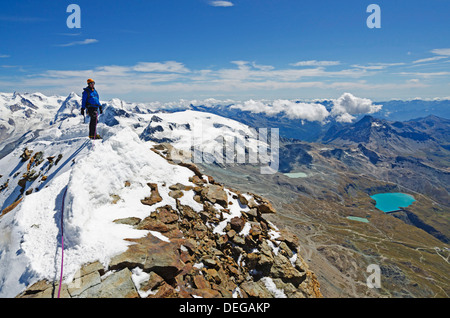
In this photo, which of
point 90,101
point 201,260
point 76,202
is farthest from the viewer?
point 90,101

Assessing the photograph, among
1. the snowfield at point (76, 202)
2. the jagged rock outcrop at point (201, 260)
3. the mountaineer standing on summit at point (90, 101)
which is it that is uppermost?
the mountaineer standing on summit at point (90, 101)

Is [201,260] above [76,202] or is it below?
below

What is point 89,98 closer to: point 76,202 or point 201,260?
point 76,202

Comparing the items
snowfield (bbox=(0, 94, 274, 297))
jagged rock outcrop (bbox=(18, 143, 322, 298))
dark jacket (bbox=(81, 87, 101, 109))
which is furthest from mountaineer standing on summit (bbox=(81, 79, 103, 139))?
jagged rock outcrop (bbox=(18, 143, 322, 298))

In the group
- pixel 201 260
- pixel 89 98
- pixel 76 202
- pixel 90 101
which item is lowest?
pixel 201 260

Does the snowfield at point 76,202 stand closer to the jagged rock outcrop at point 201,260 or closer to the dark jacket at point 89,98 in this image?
the jagged rock outcrop at point 201,260

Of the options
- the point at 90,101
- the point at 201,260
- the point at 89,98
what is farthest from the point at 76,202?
the point at 89,98

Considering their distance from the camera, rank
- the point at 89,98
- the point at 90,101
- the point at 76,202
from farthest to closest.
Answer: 1. the point at 90,101
2. the point at 89,98
3. the point at 76,202

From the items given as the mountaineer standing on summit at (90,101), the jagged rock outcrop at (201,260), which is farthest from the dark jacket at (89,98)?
the jagged rock outcrop at (201,260)

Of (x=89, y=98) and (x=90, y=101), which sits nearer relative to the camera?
(x=89, y=98)
